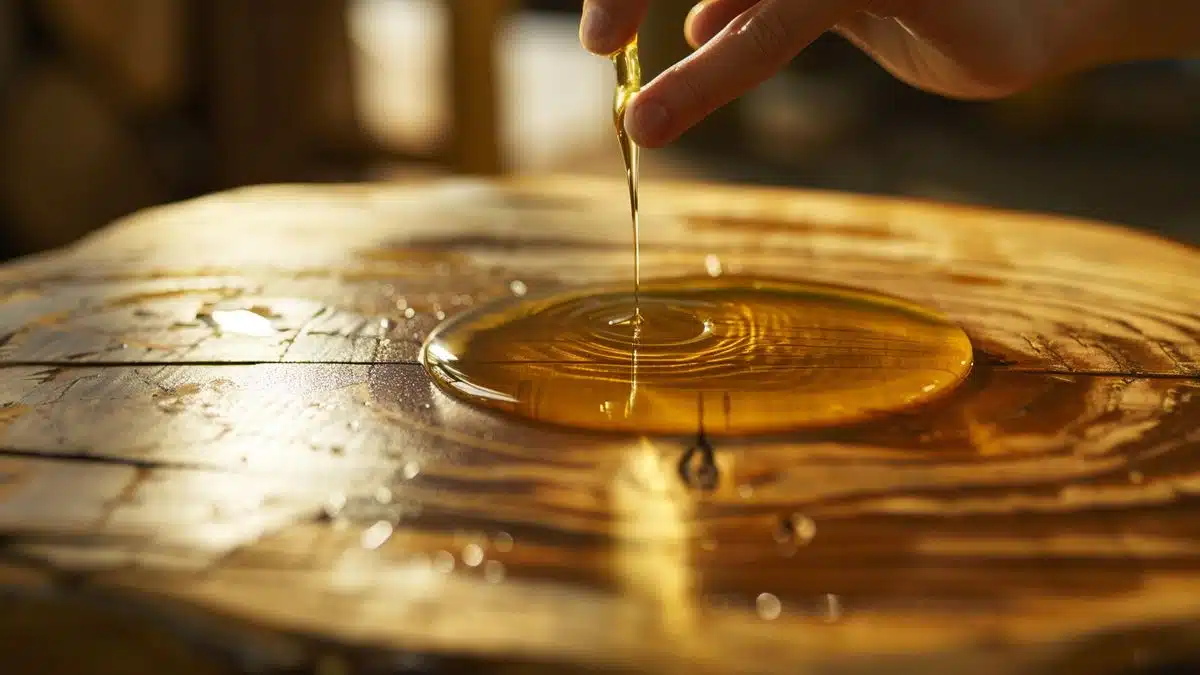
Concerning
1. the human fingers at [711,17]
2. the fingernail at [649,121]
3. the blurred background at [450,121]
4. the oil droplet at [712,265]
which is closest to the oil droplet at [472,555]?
the fingernail at [649,121]

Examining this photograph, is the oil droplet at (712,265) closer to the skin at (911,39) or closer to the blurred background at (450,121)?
the skin at (911,39)

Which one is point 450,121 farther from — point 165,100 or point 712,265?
point 712,265

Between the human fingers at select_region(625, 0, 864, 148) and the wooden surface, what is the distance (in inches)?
9.9

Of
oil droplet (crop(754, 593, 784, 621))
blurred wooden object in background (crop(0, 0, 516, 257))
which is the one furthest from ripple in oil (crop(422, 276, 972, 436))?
blurred wooden object in background (crop(0, 0, 516, 257))

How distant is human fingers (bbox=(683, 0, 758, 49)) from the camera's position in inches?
51.6

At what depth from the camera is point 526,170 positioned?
456cm

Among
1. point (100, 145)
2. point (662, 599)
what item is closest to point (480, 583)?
point (662, 599)

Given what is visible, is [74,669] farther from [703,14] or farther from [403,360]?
[703,14]

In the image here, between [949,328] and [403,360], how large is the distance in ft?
1.58

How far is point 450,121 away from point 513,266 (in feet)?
7.81

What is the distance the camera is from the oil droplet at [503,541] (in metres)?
0.68

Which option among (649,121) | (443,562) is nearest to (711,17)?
(649,121)

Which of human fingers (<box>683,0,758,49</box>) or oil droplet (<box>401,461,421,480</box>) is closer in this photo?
oil droplet (<box>401,461,421,480</box>)

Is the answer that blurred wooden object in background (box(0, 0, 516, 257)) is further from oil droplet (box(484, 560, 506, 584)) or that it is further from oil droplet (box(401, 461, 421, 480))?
oil droplet (box(484, 560, 506, 584))
